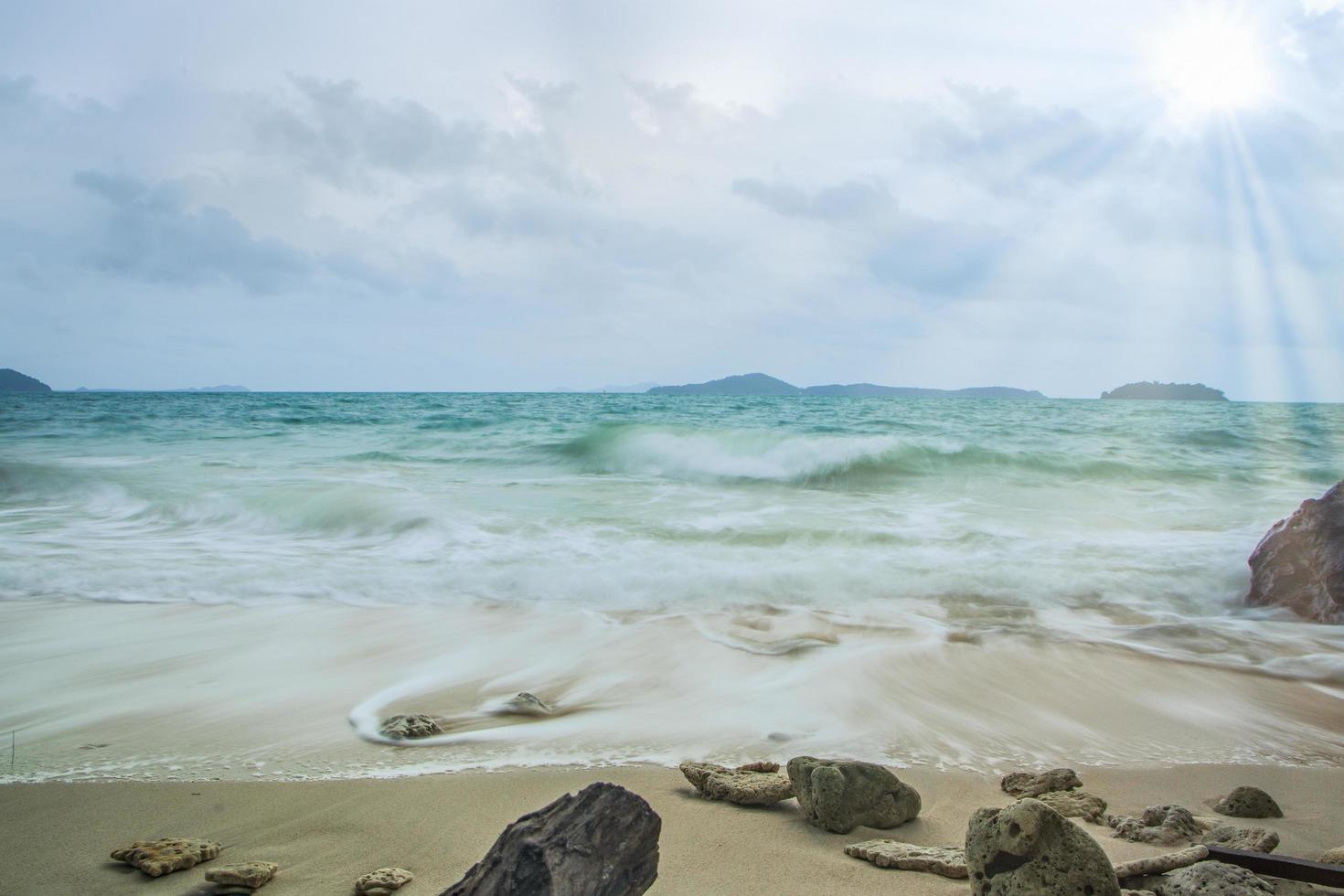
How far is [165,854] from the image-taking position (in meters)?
2.08

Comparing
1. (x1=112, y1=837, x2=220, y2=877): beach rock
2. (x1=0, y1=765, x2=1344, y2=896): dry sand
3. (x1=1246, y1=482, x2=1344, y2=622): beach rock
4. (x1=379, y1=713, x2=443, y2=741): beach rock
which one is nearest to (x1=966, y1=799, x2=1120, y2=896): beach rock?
(x1=0, y1=765, x2=1344, y2=896): dry sand

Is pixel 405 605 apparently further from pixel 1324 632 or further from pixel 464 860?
pixel 1324 632

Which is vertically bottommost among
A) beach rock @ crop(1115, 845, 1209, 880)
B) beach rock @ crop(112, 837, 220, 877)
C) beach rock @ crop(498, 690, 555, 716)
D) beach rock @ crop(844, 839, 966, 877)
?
beach rock @ crop(498, 690, 555, 716)

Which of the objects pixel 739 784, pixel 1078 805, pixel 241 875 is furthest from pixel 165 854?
pixel 1078 805

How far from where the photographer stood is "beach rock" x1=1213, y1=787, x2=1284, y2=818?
2.51 meters

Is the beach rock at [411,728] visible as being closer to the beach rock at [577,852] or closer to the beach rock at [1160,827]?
the beach rock at [577,852]

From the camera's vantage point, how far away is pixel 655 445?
687 inches

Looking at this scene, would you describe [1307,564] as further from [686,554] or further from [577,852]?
[577,852]

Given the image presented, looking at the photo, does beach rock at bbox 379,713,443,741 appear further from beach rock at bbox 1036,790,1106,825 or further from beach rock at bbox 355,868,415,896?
beach rock at bbox 1036,790,1106,825

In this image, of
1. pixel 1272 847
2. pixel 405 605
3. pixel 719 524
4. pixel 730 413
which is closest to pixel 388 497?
pixel 719 524

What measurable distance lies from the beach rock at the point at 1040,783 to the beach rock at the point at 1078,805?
0.12ft

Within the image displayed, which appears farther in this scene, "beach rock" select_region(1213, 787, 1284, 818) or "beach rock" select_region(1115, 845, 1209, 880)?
"beach rock" select_region(1213, 787, 1284, 818)

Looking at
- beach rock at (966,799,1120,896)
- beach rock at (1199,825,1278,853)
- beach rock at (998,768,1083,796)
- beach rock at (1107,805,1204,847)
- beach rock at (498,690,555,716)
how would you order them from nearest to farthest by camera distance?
1. beach rock at (966,799,1120,896)
2. beach rock at (1199,825,1278,853)
3. beach rock at (1107,805,1204,847)
4. beach rock at (998,768,1083,796)
5. beach rock at (498,690,555,716)

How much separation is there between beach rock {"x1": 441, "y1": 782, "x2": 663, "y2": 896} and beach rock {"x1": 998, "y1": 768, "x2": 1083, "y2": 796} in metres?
1.63
